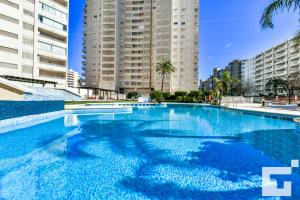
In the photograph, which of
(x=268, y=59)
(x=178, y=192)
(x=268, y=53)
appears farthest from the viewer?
(x=268, y=53)

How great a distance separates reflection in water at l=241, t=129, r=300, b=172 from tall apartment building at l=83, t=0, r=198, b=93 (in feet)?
184

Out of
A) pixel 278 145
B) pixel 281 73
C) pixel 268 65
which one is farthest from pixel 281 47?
pixel 278 145

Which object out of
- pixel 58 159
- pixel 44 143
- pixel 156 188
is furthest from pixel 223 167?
pixel 44 143

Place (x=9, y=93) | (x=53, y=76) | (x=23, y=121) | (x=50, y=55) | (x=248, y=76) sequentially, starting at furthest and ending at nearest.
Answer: (x=248, y=76) < (x=53, y=76) < (x=50, y=55) < (x=9, y=93) < (x=23, y=121)

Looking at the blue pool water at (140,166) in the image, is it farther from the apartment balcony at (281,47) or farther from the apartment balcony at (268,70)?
the apartment balcony at (268,70)

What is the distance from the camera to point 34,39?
115 feet

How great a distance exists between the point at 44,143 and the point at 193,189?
776cm

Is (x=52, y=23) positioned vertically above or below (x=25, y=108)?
above

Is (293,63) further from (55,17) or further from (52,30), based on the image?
(52,30)

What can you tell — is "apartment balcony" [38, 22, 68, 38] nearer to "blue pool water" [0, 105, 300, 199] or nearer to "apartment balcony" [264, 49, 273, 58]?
"blue pool water" [0, 105, 300, 199]

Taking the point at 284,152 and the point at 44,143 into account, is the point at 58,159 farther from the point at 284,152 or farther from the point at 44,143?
the point at 284,152

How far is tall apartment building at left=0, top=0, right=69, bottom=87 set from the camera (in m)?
31.2


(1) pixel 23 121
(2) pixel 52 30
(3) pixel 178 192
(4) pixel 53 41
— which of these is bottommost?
(3) pixel 178 192

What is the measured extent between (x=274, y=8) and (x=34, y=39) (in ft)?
126
